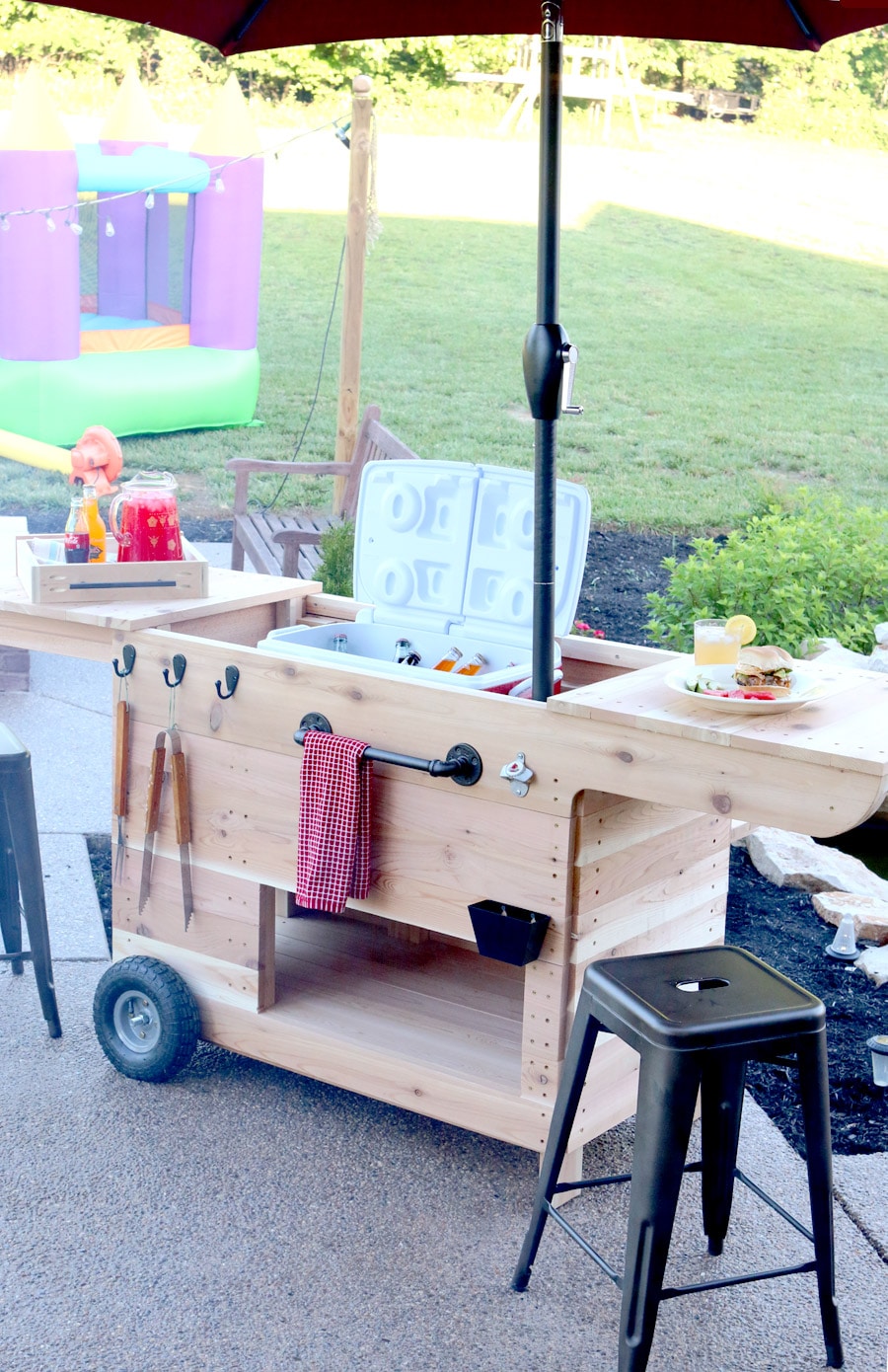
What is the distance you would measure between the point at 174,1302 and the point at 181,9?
2280mm

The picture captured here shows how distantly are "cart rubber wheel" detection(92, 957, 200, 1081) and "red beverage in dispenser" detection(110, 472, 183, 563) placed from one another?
0.79 meters

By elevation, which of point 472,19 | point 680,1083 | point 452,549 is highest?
point 472,19

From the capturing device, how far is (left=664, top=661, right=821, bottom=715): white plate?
206 cm

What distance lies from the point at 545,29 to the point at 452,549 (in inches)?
40.7

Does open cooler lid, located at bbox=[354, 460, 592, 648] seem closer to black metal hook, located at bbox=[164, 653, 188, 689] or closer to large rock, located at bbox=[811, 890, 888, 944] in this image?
black metal hook, located at bbox=[164, 653, 188, 689]

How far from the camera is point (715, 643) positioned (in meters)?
2.22

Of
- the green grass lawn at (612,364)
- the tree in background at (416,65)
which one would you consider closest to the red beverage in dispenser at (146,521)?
the green grass lawn at (612,364)

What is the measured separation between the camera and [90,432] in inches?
114

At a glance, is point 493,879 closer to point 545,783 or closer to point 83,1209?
point 545,783

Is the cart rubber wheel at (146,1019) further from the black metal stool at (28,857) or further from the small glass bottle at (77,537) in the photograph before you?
the small glass bottle at (77,537)

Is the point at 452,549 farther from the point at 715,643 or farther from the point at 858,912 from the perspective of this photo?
the point at 858,912

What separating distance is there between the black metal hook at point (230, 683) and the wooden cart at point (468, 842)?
0.01 metres

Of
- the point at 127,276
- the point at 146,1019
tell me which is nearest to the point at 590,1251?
the point at 146,1019

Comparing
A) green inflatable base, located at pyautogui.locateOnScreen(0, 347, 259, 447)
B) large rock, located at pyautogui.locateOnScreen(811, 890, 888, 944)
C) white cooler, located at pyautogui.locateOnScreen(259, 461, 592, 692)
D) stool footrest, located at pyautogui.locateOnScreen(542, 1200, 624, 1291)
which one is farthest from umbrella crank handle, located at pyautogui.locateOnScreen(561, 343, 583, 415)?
green inflatable base, located at pyautogui.locateOnScreen(0, 347, 259, 447)
